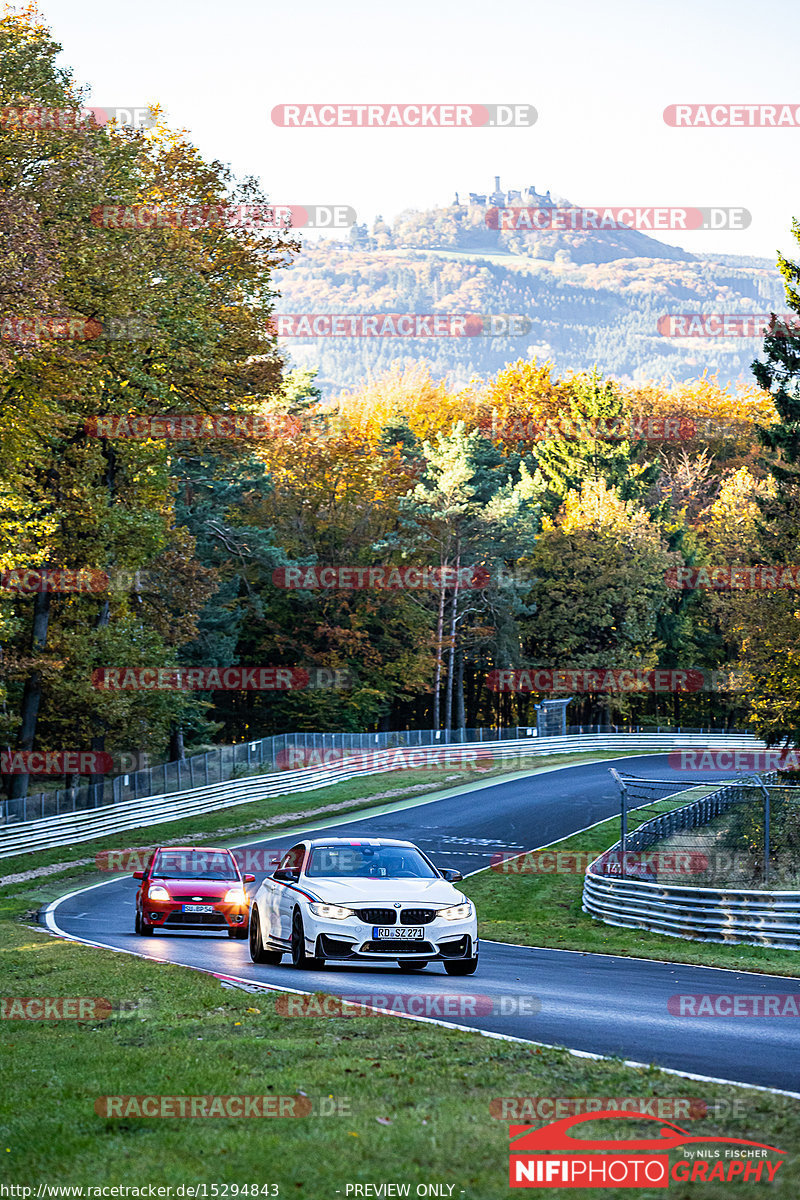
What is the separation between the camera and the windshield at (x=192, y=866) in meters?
22.0

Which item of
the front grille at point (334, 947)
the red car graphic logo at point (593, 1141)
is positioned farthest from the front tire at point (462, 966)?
the red car graphic logo at point (593, 1141)

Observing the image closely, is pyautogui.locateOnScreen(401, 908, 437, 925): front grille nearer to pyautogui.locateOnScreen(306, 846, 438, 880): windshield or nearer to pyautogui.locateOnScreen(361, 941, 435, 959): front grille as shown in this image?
pyautogui.locateOnScreen(361, 941, 435, 959): front grille

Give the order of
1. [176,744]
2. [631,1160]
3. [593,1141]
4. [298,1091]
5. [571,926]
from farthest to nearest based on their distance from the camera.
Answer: [176,744], [571,926], [298,1091], [593,1141], [631,1160]

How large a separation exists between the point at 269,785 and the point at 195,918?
29089 mm

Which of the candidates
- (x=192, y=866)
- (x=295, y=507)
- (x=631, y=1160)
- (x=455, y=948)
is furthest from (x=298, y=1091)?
(x=295, y=507)

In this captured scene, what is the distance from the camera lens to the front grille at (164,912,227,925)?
844 inches

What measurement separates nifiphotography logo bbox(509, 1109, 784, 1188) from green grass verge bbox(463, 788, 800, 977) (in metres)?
11.7

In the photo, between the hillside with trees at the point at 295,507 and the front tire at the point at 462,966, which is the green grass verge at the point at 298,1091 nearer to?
the front tire at the point at 462,966

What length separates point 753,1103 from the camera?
24.0 feet

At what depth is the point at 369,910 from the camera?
48.2ft

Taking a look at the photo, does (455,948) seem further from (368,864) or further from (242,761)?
(242,761)

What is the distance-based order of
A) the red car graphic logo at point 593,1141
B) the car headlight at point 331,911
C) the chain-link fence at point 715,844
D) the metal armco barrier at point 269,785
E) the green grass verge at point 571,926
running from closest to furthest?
1. the red car graphic logo at point 593,1141
2. the car headlight at point 331,911
3. the green grass verge at point 571,926
4. the chain-link fence at point 715,844
5. the metal armco barrier at point 269,785

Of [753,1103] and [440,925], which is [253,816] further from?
[753,1103]

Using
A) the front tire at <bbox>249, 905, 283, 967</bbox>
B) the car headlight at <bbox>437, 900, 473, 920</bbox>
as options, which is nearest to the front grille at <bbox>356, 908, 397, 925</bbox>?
the car headlight at <bbox>437, 900, 473, 920</bbox>
